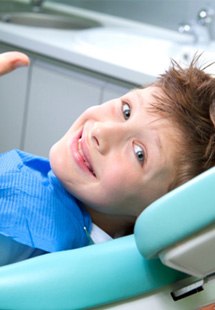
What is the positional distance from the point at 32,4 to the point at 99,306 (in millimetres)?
2237

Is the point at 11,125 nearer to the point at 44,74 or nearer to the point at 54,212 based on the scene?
the point at 44,74

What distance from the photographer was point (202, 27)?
2.26 m

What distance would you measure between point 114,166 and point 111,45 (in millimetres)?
1466

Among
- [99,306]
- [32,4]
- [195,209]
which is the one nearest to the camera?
[195,209]

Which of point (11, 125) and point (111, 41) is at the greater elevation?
point (111, 41)

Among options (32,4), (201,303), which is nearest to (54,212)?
(201,303)

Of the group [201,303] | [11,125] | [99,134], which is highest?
[99,134]

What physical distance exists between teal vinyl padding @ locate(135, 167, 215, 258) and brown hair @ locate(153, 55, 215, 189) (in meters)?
0.24

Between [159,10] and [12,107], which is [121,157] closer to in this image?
[12,107]

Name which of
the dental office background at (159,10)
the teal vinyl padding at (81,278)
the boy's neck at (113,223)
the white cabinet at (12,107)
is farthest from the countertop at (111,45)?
the teal vinyl padding at (81,278)

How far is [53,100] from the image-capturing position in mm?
2094

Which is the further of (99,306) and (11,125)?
(11,125)

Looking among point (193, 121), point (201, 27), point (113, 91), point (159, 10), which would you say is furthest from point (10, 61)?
point (159, 10)

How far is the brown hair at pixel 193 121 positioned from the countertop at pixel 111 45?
0.83m
